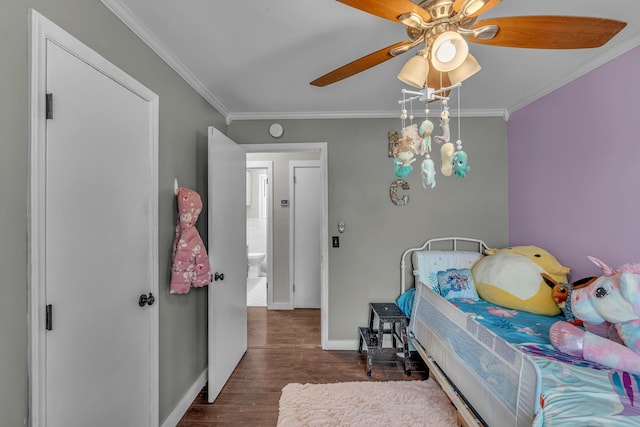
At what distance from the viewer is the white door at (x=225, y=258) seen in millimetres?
2078

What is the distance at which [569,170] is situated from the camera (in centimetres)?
210

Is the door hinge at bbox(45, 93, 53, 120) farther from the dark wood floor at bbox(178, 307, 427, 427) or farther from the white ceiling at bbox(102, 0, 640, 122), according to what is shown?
the dark wood floor at bbox(178, 307, 427, 427)

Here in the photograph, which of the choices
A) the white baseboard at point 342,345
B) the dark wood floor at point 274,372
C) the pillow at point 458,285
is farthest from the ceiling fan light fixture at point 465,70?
the white baseboard at point 342,345

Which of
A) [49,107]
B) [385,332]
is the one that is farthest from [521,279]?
[49,107]

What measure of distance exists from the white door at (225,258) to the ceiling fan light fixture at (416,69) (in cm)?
144

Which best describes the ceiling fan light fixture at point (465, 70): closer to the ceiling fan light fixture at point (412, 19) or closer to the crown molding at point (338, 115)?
the ceiling fan light fixture at point (412, 19)

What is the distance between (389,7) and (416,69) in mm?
Answer: 298

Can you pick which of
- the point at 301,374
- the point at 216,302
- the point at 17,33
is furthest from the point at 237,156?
the point at 301,374

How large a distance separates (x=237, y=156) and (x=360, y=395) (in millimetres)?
2212

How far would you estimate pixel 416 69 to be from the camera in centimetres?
A: 117

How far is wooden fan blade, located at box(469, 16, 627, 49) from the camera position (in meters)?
0.96

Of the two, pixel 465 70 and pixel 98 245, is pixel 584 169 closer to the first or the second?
pixel 465 70

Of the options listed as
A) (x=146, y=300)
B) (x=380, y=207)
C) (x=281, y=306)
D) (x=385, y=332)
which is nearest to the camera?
(x=146, y=300)

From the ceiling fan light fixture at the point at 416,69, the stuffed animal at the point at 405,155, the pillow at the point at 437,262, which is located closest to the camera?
the ceiling fan light fixture at the point at 416,69
